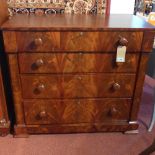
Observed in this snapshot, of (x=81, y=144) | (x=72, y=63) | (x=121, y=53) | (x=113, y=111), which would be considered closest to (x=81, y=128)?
(x=81, y=144)

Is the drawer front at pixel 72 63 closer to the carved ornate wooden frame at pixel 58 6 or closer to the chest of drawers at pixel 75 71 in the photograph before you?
the chest of drawers at pixel 75 71

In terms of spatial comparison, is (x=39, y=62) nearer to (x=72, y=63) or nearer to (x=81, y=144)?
(x=72, y=63)

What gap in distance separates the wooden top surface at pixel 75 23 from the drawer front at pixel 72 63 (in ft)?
0.58

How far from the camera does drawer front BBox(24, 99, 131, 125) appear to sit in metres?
1.52

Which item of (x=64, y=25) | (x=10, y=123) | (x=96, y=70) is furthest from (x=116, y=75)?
(x=10, y=123)

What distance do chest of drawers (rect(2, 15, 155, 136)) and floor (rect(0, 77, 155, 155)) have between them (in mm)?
60

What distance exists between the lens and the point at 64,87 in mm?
1458

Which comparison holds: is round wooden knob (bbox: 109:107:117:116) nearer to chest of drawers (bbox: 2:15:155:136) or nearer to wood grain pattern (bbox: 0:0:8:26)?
chest of drawers (bbox: 2:15:155:136)

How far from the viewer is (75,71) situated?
4.62 ft

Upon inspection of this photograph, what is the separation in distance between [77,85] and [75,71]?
0.11m

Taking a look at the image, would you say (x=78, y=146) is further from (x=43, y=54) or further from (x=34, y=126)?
(x=43, y=54)

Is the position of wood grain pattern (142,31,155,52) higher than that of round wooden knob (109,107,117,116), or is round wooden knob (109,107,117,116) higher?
wood grain pattern (142,31,155,52)

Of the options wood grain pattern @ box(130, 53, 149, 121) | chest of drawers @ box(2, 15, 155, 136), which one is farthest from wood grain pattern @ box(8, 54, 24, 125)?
wood grain pattern @ box(130, 53, 149, 121)

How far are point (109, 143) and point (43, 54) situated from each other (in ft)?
2.66
